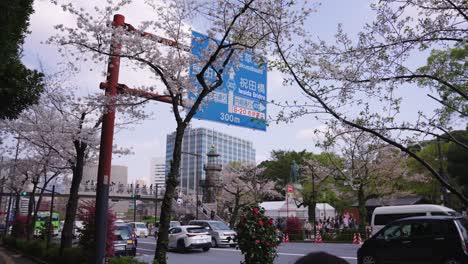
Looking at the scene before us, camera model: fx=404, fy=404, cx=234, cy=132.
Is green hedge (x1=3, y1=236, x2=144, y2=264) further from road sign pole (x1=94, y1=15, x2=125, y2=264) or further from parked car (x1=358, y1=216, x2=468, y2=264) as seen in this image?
parked car (x1=358, y1=216, x2=468, y2=264)

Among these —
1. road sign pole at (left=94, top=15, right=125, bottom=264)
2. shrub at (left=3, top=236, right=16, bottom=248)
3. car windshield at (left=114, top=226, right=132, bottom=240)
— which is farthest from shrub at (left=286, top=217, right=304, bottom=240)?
road sign pole at (left=94, top=15, right=125, bottom=264)

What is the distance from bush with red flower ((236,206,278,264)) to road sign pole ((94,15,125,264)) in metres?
3.41

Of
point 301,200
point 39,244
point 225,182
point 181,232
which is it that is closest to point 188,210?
point 225,182

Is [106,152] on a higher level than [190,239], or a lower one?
higher

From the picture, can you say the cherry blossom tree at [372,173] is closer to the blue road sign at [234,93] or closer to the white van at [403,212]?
the white van at [403,212]

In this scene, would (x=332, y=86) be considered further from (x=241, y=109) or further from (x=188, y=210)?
(x=188, y=210)

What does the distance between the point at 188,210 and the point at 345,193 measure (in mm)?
21645

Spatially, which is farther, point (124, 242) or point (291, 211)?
point (291, 211)

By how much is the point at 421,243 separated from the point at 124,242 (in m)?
12.7

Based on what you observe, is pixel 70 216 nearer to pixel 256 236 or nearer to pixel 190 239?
pixel 256 236

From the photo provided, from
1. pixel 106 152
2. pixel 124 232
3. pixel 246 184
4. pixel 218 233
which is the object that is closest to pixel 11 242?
pixel 124 232

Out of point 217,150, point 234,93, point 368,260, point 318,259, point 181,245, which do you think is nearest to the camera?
point 318,259

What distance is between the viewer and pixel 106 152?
10.2 metres

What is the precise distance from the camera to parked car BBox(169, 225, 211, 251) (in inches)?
877
